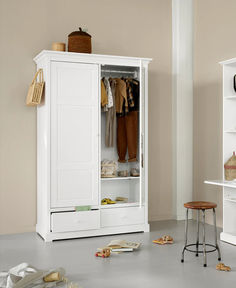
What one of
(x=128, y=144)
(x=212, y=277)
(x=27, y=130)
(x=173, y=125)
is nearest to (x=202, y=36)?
(x=173, y=125)

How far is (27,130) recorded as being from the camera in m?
5.34

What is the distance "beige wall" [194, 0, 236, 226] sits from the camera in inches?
220

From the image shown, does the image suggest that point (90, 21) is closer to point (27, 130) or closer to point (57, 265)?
point (27, 130)

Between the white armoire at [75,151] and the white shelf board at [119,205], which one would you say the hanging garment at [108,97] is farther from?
the white shelf board at [119,205]

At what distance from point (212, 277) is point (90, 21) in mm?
3688

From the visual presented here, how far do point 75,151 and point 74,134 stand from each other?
0.21m

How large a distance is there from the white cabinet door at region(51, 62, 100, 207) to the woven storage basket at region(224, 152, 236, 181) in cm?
155

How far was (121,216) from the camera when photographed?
525 centimetres

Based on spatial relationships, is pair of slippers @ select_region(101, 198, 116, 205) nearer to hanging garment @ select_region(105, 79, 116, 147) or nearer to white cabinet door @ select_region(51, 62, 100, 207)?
white cabinet door @ select_region(51, 62, 100, 207)

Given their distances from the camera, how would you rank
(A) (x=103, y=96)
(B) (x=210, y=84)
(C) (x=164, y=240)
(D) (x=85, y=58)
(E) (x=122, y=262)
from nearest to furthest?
(E) (x=122, y=262)
(C) (x=164, y=240)
(D) (x=85, y=58)
(A) (x=103, y=96)
(B) (x=210, y=84)

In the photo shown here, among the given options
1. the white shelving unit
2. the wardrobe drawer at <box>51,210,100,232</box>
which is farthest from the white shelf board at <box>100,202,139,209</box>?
the white shelving unit

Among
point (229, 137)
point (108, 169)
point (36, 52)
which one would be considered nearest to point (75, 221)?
point (108, 169)

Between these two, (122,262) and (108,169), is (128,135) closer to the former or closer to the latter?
(108,169)

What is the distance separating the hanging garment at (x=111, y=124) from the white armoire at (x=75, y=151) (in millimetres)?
262
